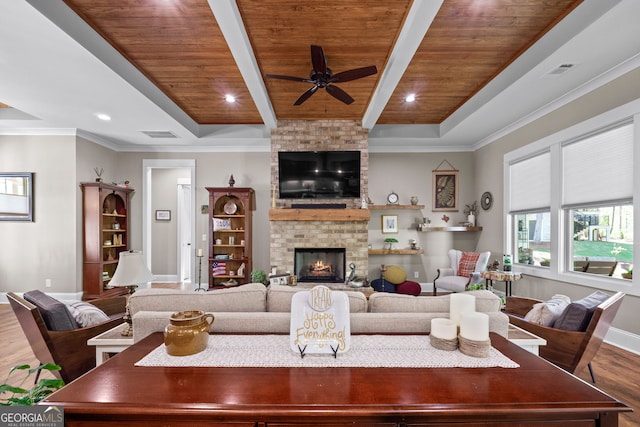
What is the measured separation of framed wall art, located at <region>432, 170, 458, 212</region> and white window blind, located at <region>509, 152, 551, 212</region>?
3.65 feet

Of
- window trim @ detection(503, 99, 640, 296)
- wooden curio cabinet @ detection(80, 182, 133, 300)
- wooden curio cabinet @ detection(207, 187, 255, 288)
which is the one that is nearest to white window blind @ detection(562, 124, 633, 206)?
window trim @ detection(503, 99, 640, 296)

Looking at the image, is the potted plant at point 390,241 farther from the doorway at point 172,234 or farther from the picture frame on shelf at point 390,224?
the doorway at point 172,234

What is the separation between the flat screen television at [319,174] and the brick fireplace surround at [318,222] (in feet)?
0.35

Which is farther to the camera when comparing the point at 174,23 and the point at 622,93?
the point at 622,93

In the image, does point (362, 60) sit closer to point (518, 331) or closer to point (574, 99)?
point (574, 99)

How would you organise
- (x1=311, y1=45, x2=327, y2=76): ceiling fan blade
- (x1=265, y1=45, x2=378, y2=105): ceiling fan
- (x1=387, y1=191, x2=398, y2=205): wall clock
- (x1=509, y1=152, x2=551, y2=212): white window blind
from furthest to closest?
1. (x1=387, y1=191, x2=398, y2=205): wall clock
2. (x1=509, y1=152, x2=551, y2=212): white window blind
3. (x1=265, y1=45, x2=378, y2=105): ceiling fan
4. (x1=311, y1=45, x2=327, y2=76): ceiling fan blade

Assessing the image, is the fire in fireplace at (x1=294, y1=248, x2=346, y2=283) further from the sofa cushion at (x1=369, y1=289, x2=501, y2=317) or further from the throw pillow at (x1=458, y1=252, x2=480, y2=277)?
the sofa cushion at (x1=369, y1=289, x2=501, y2=317)

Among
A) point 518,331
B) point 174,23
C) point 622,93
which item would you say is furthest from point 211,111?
point 622,93

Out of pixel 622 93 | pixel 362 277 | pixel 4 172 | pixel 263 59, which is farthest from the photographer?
pixel 362 277

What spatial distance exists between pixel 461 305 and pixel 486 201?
15.4 feet

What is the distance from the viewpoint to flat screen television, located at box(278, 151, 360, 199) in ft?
16.8

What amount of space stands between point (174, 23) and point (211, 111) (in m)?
2.22

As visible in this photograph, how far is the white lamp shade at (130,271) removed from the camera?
81.0 inches

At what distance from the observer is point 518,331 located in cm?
191
